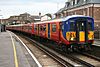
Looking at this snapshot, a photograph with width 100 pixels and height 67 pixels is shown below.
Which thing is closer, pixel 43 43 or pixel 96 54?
pixel 96 54

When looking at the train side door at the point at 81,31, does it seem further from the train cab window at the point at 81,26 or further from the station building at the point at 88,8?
the station building at the point at 88,8

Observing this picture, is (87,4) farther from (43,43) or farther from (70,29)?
(70,29)

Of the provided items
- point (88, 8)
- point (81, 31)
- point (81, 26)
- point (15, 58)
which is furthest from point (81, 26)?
point (88, 8)

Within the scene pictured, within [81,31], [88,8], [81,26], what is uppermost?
[88,8]

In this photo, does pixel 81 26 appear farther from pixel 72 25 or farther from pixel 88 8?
pixel 88 8

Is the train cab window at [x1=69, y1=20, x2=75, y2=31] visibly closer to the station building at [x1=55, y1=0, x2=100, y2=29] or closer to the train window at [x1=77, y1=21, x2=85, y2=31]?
the train window at [x1=77, y1=21, x2=85, y2=31]

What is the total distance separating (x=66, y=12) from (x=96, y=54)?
57.3 meters

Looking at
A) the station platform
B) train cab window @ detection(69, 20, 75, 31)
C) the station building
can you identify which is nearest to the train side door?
train cab window @ detection(69, 20, 75, 31)

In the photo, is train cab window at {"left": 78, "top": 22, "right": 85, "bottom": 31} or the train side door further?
train cab window at {"left": 78, "top": 22, "right": 85, "bottom": 31}

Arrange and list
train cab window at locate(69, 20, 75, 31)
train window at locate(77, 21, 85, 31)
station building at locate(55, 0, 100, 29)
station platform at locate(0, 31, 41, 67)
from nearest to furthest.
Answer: station platform at locate(0, 31, 41, 67) < train cab window at locate(69, 20, 75, 31) < train window at locate(77, 21, 85, 31) < station building at locate(55, 0, 100, 29)

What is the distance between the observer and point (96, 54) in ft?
68.9

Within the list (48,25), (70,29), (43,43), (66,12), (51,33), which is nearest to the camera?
(70,29)

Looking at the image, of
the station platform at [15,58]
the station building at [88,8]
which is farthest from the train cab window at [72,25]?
the station building at [88,8]

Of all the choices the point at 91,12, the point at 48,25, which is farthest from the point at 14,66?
the point at 91,12
